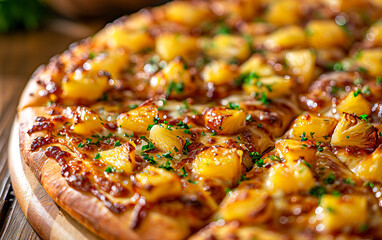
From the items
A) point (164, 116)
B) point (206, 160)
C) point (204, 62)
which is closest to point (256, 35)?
point (204, 62)

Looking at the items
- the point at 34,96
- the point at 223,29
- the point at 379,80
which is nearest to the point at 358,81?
the point at 379,80

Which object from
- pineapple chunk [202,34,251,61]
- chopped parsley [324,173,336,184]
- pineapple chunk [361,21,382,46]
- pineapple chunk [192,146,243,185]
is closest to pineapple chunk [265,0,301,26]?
pineapple chunk [202,34,251,61]

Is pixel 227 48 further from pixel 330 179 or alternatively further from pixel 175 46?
pixel 330 179

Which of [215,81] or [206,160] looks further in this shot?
[215,81]

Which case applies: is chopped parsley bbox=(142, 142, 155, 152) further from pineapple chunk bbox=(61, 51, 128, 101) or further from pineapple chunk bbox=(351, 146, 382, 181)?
pineapple chunk bbox=(351, 146, 382, 181)

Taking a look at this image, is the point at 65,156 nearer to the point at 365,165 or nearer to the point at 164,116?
the point at 164,116

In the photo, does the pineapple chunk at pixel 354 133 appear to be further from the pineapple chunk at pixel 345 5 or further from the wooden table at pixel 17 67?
the pineapple chunk at pixel 345 5
